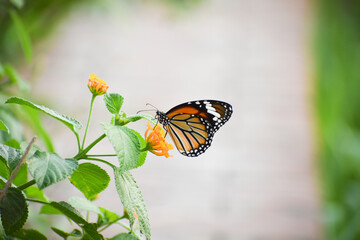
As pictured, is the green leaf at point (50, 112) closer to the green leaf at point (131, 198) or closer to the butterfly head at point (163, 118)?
the green leaf at point (131, 198)

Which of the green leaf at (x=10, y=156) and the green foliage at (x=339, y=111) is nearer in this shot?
the green leaf at (x=10, y=156)

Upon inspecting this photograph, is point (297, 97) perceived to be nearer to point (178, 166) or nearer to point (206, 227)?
point (178, 166)

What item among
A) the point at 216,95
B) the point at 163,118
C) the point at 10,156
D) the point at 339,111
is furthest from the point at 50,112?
the point at 339,111

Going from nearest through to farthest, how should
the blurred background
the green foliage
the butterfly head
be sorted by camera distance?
1. the butterfly head
2. the blurred background
3. the green foliage

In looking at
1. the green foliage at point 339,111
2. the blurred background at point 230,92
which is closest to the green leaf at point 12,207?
the blurred background at point 230,92

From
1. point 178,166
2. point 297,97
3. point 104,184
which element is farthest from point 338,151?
point 104,184

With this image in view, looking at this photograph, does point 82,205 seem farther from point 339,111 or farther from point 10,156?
point 339,111

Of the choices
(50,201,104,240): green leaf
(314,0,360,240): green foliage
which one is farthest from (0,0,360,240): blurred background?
(50,201,104,240): green leaf

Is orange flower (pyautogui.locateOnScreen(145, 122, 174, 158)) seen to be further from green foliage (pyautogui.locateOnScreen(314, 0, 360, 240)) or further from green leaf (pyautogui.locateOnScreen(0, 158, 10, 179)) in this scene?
green foliage (pyautogui.locateOnScreen(314, 0, 360, 240))
